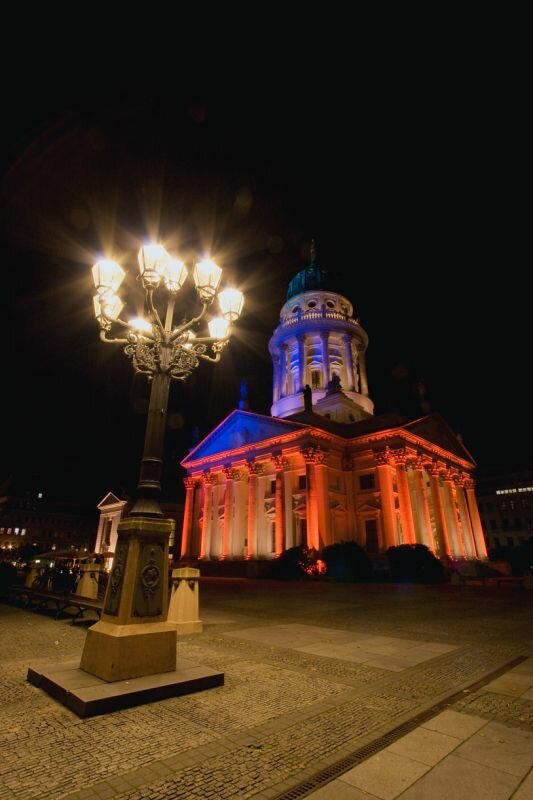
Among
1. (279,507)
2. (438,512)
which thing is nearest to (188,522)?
(279,507)

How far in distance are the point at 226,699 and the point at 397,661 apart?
327 centimetres

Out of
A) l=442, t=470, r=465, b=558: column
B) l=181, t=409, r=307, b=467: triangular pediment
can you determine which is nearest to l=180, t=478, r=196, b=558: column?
l=181, t=409, r=307, b=467: triangular pediment

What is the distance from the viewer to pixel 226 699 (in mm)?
4590

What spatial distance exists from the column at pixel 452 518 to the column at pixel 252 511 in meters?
21.5

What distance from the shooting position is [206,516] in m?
45.5

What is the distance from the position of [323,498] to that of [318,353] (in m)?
23.1

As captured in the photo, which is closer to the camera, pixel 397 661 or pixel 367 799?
pixel 367 799

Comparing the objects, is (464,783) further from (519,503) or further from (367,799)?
(519,503)

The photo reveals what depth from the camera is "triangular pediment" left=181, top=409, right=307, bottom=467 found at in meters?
39.4

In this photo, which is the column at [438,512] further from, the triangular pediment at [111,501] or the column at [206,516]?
the triangular pediment at [111,501]

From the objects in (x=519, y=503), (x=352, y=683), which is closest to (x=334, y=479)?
(x=352, y=683)

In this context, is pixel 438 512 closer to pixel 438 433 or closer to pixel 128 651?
pixel 438 433

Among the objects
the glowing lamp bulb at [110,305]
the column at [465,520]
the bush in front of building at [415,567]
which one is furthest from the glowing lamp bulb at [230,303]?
the column at [465,520]

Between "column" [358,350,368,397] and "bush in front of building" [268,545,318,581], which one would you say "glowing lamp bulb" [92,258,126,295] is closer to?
"bush in front of building" [268,545,318,581]
